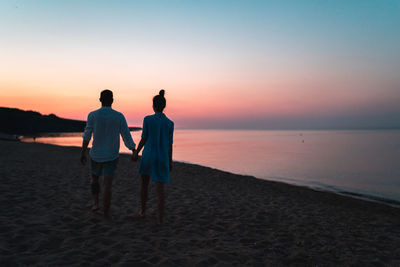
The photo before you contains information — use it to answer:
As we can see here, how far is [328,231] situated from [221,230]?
7.66ft

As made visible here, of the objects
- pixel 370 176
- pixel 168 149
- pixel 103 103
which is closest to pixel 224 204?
pixel 168 149

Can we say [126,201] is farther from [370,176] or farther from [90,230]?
[370,176]

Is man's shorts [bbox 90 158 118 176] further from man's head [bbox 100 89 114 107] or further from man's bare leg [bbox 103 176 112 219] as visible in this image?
man's head [bbox 100 89 114 107]

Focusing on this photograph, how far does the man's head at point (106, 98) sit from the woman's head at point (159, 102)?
2.59ft

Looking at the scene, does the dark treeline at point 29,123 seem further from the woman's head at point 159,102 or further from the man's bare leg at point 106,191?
the woman's head at point 159,102

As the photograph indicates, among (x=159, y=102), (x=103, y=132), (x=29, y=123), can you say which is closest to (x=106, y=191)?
(x=103, y=132)

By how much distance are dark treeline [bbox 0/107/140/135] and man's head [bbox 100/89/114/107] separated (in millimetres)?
112940

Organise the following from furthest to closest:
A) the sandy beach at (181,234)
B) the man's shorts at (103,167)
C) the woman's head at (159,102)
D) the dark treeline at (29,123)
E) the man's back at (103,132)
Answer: the dark treeline at (29,123) < the woman's head at (159,102) < the man's shorts at (103,167) < the man's back at (103,132) < the sandy beach at (181,234)

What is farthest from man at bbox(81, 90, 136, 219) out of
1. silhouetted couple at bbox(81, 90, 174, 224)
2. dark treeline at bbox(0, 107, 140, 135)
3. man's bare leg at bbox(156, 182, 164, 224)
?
dark treeline at bbox(0, 107, 140, 135)

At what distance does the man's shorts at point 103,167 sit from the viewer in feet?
14.6

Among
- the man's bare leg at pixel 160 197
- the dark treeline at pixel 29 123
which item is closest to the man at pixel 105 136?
the man's bare leg at pixel 160 197

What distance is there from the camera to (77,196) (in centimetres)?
660

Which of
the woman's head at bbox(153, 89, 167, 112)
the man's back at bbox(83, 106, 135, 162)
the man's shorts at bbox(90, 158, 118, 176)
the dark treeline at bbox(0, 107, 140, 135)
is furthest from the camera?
the dark treeline at bbox(0, 107, 140, 135)

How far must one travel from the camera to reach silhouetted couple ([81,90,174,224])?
433cm
